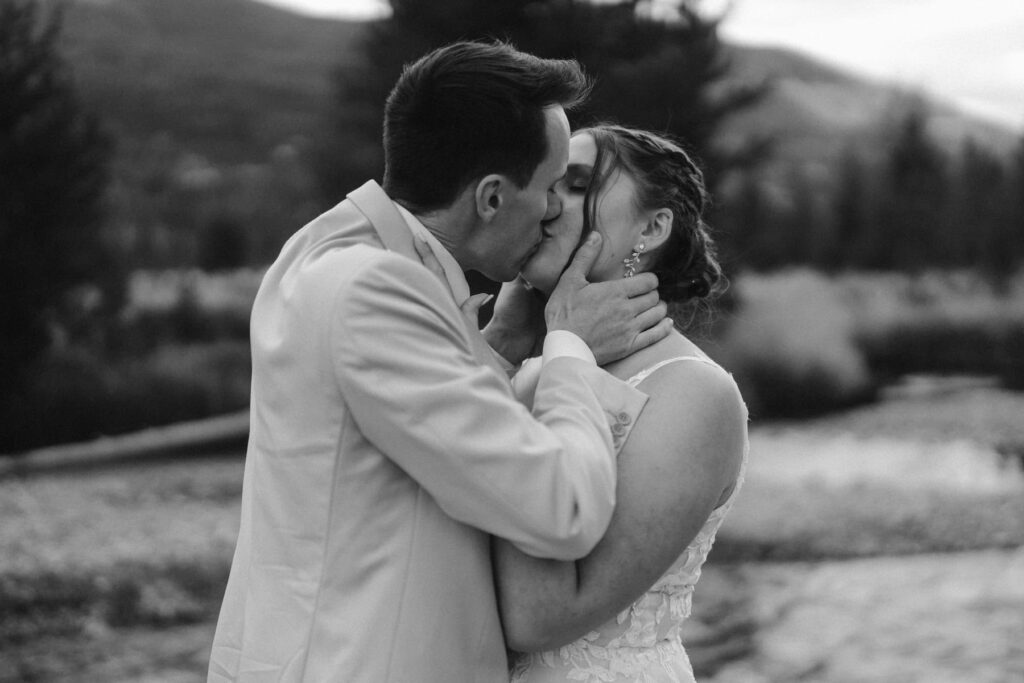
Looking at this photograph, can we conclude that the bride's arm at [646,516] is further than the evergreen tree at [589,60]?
No

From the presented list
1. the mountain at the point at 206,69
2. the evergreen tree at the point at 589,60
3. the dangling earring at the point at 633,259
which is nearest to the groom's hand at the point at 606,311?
the dangling earring at the point at 633,259

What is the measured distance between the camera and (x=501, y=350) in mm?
2568

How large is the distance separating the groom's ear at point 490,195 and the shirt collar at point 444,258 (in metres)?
0.10

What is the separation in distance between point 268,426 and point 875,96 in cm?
2650

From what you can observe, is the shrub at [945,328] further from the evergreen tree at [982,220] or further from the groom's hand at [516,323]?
the groom's hand at [516,323]

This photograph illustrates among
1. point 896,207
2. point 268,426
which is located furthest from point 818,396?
point 268,426

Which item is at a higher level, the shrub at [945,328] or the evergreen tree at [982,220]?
the evergreen tree at [982,220]

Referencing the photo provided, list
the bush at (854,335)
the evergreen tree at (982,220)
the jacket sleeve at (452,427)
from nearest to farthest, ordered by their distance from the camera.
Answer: the jacket sleeve at (452,427)
the bush at (854,335)
the evergreen tree at (982,220)

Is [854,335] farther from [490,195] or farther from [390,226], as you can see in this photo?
[390,226]

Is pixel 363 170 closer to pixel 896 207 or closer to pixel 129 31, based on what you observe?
pixel 129 31

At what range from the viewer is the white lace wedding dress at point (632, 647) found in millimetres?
2191

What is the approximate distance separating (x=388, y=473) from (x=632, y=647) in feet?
2.63

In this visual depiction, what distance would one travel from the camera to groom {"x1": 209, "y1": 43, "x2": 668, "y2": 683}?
1616 mm

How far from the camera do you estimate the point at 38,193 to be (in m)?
10.5
